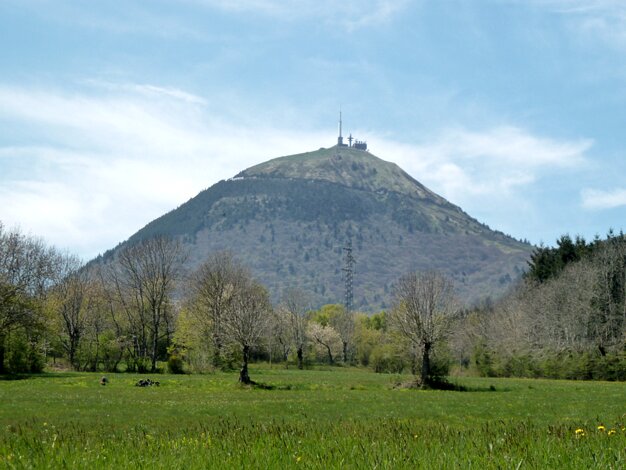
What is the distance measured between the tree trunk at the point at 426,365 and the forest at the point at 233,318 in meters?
0.12

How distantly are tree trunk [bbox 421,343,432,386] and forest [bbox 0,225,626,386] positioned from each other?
12 cm

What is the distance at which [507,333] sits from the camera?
99875 mm

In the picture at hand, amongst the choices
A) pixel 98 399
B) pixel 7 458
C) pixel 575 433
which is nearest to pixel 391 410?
pixel 98 399

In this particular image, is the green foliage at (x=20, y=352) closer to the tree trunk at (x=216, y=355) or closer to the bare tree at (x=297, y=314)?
the tree trunk at (x=216, y=355)

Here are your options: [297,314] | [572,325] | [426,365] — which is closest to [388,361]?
[572,325]

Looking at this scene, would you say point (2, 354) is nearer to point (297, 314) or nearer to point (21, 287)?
point (21, 287)

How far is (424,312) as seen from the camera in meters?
60.5

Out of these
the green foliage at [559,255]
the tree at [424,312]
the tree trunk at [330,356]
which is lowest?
the tree trunk at [330,356]

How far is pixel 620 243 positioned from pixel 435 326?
44372mm

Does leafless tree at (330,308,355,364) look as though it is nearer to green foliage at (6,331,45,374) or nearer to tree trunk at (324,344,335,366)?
tree trunk at (324,344,335,366)

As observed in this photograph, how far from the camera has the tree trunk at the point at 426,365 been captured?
55.0 m

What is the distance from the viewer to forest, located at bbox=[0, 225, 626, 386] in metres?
61.8

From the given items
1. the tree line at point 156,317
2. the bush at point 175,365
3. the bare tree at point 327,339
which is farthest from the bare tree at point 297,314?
the bush at point 175,365

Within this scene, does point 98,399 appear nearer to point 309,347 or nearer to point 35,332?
point 35,332
